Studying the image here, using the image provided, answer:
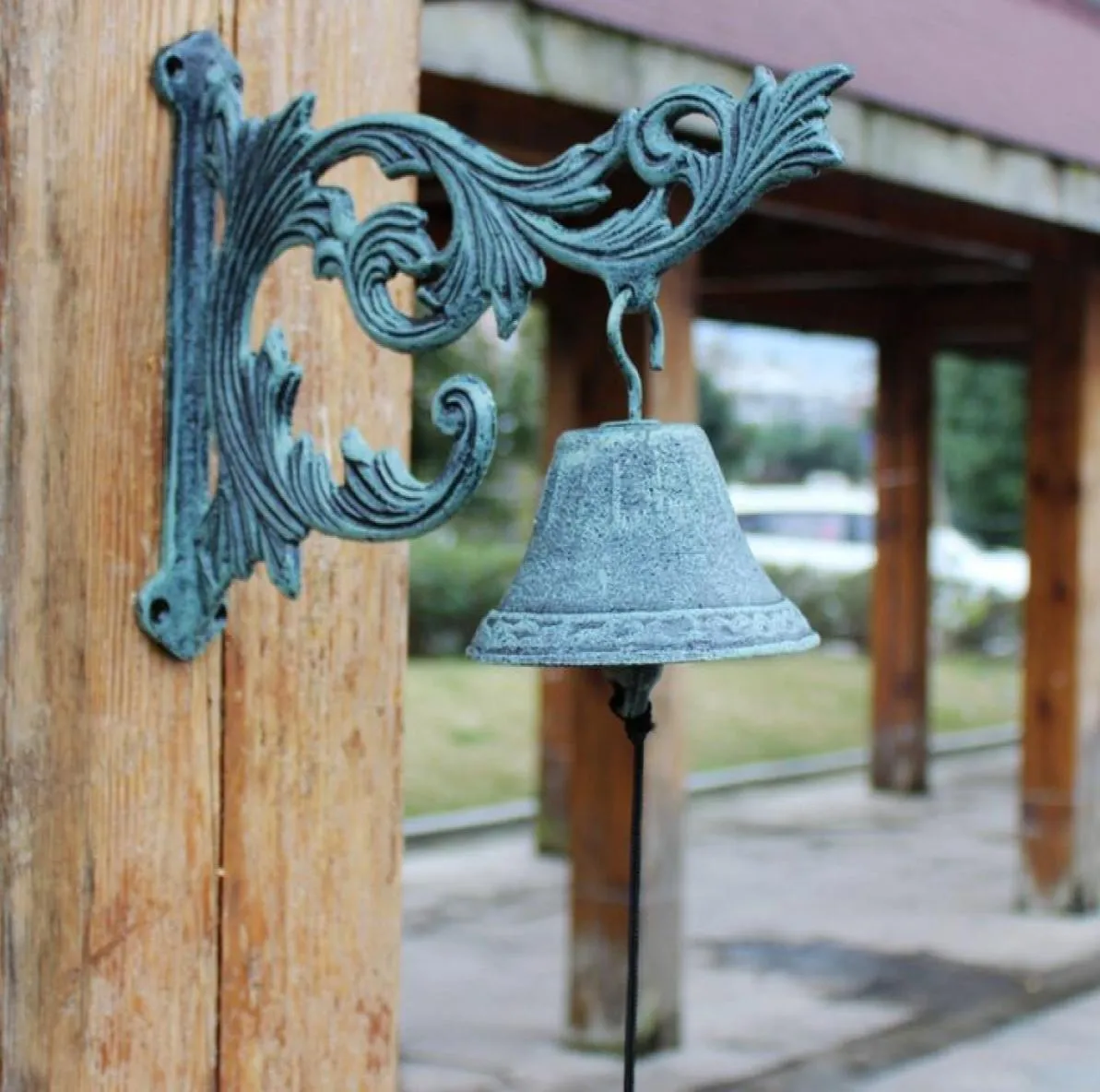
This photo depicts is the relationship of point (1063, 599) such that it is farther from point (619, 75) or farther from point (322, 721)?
point (322, 721)

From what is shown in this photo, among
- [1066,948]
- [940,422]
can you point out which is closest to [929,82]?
[1066,948]

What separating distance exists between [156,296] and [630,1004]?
782 millimetres

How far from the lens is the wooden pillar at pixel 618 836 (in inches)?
230

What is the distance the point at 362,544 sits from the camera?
2.02 meters

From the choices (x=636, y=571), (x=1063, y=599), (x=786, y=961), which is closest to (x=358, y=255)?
(x=636, y=571)

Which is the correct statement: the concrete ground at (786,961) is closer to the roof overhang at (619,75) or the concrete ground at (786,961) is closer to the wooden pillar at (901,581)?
the wooden pillar at (901,581)

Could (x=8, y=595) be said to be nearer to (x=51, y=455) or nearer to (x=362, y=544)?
(x=51, y=455)

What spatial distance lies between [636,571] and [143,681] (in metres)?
0.48

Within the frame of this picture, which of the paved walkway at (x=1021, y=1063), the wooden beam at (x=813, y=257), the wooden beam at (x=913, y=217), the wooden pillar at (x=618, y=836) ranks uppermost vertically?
the wooden beam at (x=813, y=257)

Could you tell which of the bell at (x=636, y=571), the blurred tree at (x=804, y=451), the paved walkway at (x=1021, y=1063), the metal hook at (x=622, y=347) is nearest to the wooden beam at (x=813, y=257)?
the paved walkway at (x=1021, y=1063)

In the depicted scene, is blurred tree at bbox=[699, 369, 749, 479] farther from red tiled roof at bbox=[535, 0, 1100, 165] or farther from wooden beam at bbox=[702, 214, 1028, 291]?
red tiled roof at bbox=[535, 0, 1100, 165]

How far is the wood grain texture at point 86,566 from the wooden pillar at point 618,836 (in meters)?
3.99

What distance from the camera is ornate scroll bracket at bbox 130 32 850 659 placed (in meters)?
1.60

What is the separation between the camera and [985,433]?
26.2 meters
